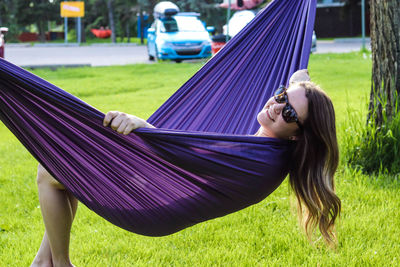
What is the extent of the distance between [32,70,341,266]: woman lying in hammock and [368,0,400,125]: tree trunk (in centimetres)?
160

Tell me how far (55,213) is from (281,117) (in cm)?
82

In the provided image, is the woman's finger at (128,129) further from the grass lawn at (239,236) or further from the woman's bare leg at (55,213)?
the grass lawn at (239,236)

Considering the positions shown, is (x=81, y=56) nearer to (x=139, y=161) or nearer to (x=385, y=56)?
(x=385, y=56)

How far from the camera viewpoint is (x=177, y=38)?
11336mm

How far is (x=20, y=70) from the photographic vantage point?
1.49m

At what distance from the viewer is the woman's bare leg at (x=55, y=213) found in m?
1.70

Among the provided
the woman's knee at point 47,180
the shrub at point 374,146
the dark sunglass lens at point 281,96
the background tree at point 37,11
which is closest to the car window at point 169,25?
the shrub at point 374,146

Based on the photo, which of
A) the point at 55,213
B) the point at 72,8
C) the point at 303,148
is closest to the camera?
the point at 303,148

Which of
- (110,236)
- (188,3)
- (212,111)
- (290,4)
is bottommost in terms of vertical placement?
(110,236)

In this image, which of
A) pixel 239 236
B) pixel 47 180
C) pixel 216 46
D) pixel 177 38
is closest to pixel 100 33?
pixel 216 46

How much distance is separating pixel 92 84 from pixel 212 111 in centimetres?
548

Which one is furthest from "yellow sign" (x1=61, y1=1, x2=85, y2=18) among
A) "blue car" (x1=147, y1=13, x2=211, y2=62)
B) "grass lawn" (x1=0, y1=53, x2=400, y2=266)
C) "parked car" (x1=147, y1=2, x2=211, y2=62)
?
"grass lawn" (x1=0, y1=53, x2=400, y2=266)

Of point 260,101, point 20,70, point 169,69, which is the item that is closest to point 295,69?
point 260,101

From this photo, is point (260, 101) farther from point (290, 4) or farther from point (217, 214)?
point (217, 214)
